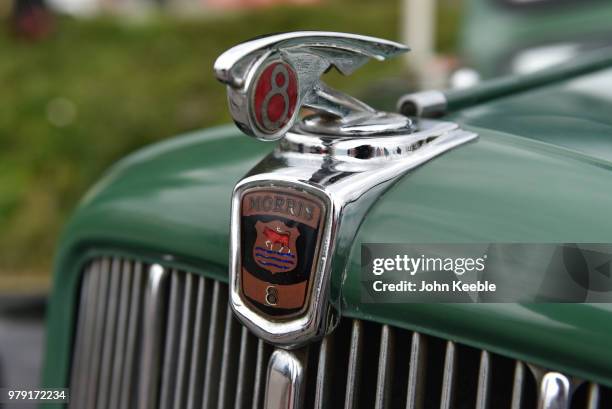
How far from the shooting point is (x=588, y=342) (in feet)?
2.71

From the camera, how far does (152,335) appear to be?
1242 mm

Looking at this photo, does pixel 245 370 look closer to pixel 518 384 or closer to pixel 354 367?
pixel 354 367

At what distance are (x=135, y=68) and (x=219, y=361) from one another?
4749 mm

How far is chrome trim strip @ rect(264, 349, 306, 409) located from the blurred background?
2.20 ft

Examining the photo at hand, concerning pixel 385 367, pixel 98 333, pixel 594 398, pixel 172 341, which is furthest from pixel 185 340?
pixel 594 398

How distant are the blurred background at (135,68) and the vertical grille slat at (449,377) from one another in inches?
28.3

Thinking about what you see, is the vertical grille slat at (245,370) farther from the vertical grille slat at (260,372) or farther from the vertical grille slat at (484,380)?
the vertical grille slat at (484,380)

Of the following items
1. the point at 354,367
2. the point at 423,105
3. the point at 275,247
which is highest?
the point at 423,105

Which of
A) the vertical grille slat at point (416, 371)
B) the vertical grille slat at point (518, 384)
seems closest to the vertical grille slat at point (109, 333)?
the vertical grille slat at point (416, 371)

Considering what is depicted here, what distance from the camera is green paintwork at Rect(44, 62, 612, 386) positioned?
860mm

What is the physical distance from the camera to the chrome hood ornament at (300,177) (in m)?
0.94

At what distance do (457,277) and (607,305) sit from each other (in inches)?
5.8

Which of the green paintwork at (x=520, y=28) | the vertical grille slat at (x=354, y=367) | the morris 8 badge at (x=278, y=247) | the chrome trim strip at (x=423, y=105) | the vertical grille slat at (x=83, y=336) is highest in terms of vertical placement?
the green paintwork at (x=520, y=28)

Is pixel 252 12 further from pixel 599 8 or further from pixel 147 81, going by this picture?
pixel 599 8
